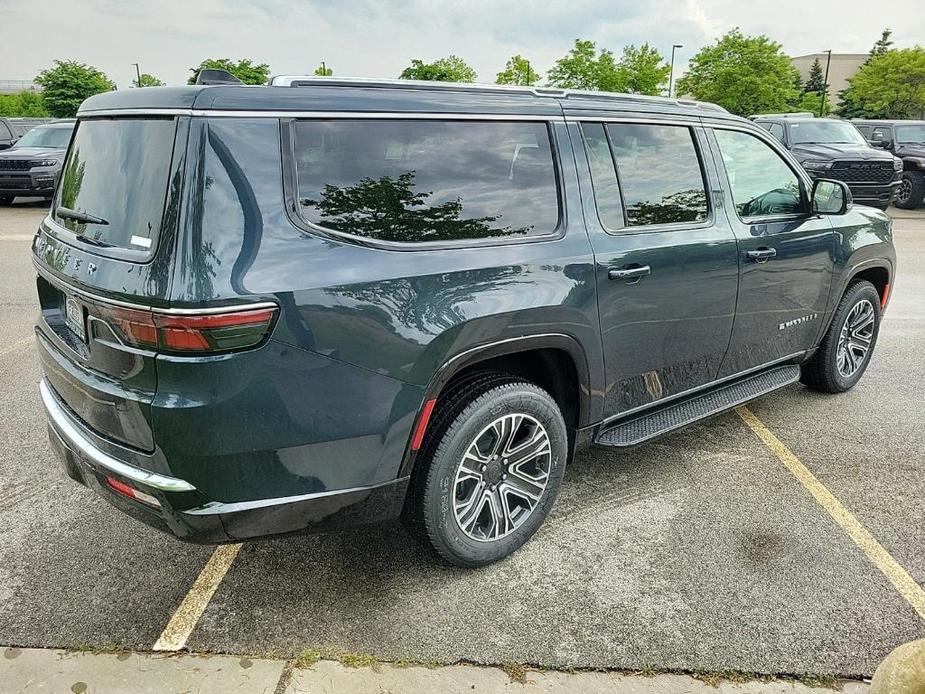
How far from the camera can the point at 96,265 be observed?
2.37 m

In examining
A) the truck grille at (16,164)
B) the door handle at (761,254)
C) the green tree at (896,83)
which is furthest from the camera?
the green tree at (896,83)

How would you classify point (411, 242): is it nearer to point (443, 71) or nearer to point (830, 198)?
point (830, 198)

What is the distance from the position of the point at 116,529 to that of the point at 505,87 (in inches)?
102

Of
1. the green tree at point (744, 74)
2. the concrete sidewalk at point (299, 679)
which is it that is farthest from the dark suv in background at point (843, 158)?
the green tree at point (744, 74)

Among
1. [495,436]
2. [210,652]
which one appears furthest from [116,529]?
[495,436]

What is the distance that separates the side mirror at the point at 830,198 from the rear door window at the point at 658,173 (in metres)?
1.00

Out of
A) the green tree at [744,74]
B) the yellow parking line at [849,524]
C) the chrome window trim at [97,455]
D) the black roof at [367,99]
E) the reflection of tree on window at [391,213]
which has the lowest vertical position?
the yellow parking line at [849,524]

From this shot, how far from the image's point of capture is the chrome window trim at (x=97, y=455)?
7.40 ft

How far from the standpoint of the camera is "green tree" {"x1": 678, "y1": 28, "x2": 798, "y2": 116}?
134 feet

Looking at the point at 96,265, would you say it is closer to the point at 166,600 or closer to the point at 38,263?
the point at 38,263

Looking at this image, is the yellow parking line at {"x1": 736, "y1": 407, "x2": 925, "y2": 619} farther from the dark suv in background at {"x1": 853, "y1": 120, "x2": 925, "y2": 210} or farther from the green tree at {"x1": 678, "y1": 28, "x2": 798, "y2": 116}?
the green tree at {"x1": 678, "y1": 28, "x2": 798, "y2": 116}

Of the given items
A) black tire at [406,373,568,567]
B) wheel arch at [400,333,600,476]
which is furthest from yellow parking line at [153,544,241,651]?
wheel arch at [400,333,600,476]

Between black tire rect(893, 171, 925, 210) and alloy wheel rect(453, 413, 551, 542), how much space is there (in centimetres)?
1648

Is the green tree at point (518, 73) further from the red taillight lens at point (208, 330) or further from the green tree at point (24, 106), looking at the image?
the red taillight lens at point (208, 330)
